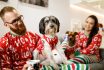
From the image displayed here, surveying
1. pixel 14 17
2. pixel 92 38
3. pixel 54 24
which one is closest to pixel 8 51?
pixel 14 17

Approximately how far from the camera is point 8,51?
4.59 feet

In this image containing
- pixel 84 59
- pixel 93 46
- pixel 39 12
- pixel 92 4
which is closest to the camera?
pixel 84 59

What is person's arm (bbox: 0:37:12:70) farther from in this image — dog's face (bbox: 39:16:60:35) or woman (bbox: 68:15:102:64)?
woman (bbox: 68:15:102:64)

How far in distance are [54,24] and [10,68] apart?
0.54 m

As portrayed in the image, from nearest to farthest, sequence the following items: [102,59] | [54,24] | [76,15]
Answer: [54,24]
[102,59]
[76,15]

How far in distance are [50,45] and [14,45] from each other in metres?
0.45

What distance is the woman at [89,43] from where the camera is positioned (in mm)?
2047

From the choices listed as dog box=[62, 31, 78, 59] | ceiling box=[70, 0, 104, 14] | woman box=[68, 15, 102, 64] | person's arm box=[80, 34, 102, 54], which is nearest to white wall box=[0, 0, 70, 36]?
ceiling box=[70, 0, 104, 14]

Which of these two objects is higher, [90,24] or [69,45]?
[90,24]

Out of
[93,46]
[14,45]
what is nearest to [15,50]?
[14,45]

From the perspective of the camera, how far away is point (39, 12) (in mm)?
2633

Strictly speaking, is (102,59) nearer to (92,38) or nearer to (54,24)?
(92,38)

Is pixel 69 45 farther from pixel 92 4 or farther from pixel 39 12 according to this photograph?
pixel 92 4

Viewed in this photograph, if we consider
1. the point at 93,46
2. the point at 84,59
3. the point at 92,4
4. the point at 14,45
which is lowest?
the point at 84,59
